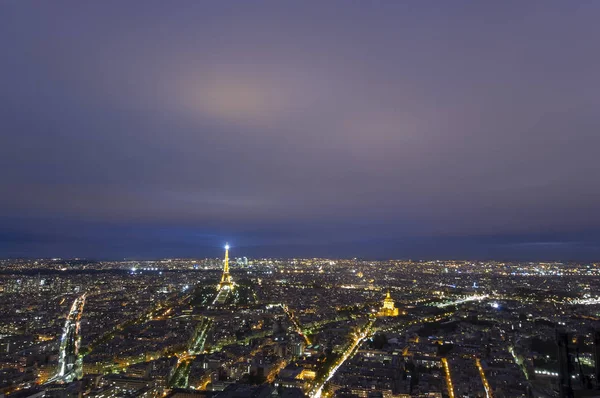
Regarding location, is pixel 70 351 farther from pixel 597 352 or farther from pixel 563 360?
pixel 597 352

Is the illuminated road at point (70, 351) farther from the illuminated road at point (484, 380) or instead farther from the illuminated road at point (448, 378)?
the illuminated road at point (484, 380)

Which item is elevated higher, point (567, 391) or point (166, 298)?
point (567, 391)

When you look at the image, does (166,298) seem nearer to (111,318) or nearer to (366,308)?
(111,318)

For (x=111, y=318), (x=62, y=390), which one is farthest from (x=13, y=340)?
(x=62, y=390)

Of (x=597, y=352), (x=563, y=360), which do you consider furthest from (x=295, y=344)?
(x=563, y=360)

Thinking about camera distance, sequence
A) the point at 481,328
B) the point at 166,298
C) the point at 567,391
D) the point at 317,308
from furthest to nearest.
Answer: the point at 166,298 < the point at 317,308 < the point at 481,328 < the point at 567,391

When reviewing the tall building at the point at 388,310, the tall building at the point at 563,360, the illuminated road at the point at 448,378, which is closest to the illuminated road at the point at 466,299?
the tall building at the point at 388,310
